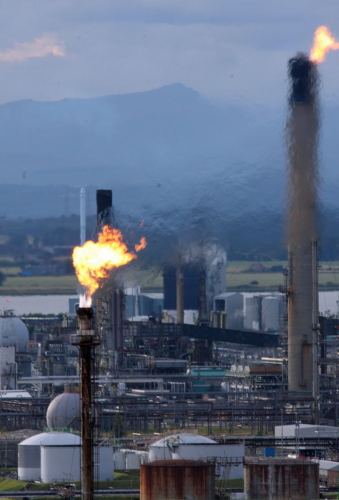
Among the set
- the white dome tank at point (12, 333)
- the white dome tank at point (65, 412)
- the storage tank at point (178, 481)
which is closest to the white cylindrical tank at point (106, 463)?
the storage tank at point (178, 481)

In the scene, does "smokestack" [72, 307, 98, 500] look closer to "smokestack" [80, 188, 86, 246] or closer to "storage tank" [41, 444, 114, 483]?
"storage tank" [41, 444, 114, 483]

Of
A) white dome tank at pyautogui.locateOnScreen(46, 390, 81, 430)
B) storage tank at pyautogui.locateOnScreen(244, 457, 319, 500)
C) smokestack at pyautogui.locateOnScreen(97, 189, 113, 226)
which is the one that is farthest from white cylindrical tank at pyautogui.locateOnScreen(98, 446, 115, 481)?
smokestack at pyautogui.locateOnScreen(97, 189, 113, 226)

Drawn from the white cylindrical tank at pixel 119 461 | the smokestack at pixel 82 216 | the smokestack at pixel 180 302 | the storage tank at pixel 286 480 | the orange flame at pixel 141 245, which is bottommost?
the white cylindrical tank at pixel 119 461

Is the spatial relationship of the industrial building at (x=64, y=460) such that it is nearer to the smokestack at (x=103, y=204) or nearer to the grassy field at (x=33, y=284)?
the grassy field at (x=33, y=284)

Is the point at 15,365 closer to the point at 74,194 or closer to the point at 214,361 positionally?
the point at 74,194

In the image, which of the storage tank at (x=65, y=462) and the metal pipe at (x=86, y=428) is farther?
the storage tank at (x=65, y=462)

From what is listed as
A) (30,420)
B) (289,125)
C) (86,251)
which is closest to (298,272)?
(289,125)

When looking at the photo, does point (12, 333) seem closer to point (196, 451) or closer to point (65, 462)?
point (65, 462)

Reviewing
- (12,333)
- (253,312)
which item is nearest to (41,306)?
(253,312)
